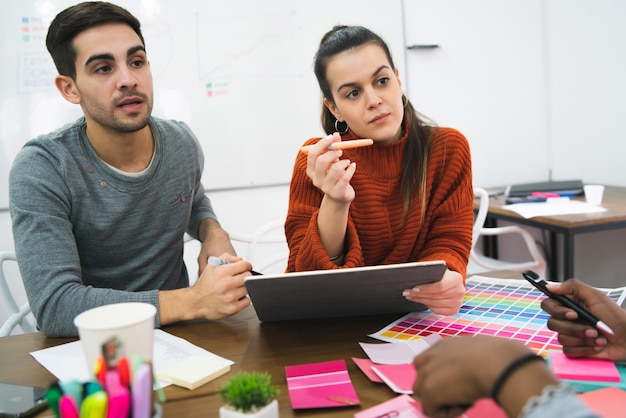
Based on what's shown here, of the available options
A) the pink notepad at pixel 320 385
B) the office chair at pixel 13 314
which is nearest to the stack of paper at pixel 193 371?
the pink notepad at pixel 320 385

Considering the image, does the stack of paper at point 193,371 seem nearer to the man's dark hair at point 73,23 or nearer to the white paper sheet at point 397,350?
the white paper sheet at point 397,350

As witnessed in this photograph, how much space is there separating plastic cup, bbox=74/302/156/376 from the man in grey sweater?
1.49 feet

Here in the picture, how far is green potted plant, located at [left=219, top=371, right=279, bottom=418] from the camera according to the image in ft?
1.90

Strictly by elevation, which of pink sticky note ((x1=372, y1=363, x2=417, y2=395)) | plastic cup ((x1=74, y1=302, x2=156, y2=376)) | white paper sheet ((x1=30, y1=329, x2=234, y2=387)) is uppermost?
plastic cup ((x1=74, y1=302, x2=156, y2=376))

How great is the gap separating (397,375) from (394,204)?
0.66 m

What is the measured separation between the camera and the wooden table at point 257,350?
0.70m

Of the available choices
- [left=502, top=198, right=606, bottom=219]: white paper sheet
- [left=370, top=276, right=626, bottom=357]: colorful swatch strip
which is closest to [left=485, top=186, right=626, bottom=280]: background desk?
[left=502, top=198, right=606, bottom=219]: white paper sheet

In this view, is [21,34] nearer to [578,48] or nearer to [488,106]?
[488,106]

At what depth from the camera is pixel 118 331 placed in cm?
52

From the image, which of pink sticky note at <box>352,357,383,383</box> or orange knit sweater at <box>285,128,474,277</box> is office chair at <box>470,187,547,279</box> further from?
pink sticky note at <box>352,357,383,383</box>

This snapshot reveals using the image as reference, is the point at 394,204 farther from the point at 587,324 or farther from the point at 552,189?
the point at 552,189

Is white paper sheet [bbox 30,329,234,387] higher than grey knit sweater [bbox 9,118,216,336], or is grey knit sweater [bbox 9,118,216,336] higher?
grey knit sweater [bbox 9,118,216,336]

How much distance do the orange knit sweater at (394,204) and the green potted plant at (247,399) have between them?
2.24 ft

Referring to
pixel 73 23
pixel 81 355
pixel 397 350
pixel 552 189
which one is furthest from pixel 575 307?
pixel 552 189
